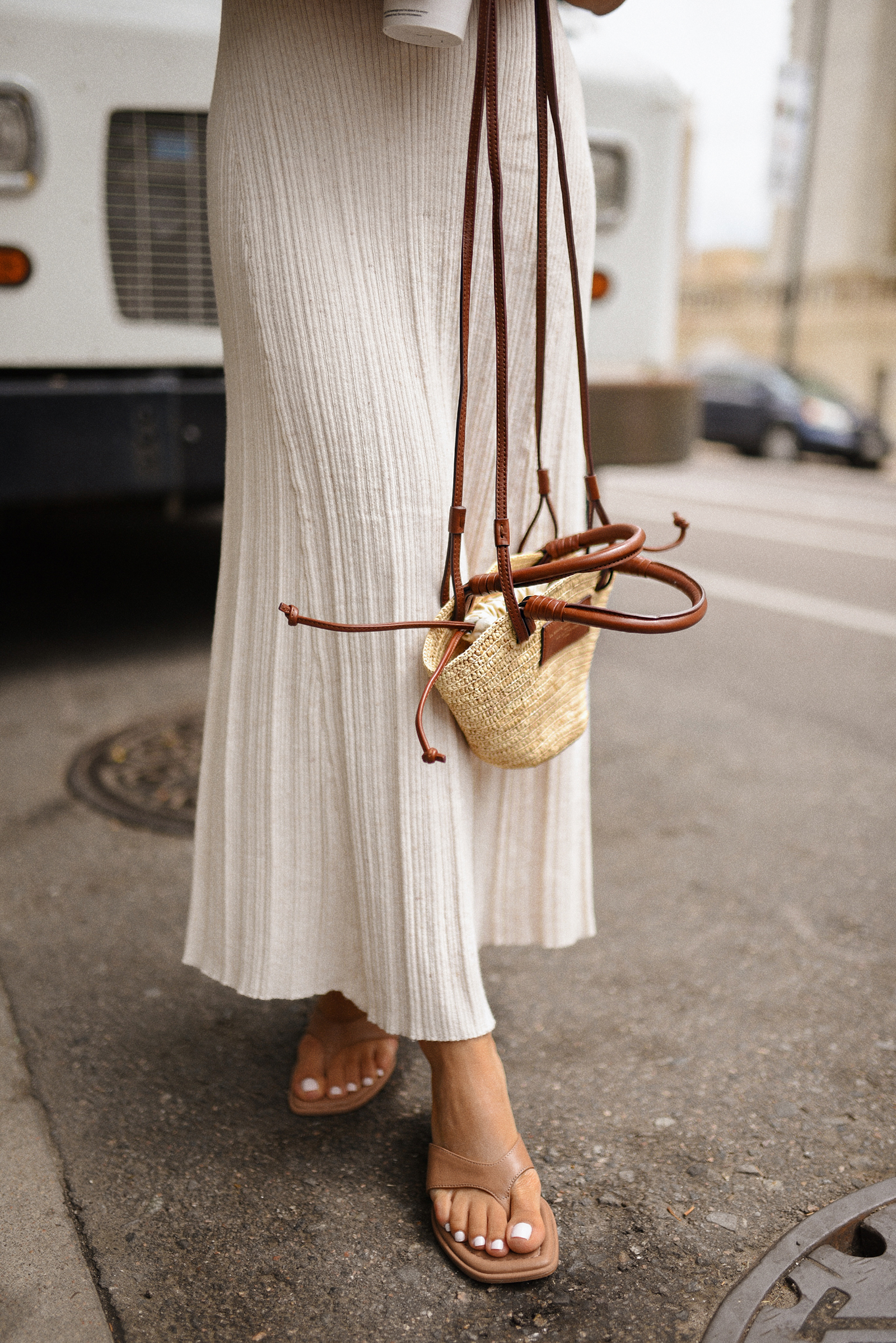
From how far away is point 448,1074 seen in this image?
51.8 inches

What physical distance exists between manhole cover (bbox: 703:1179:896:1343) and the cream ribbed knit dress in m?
0.40

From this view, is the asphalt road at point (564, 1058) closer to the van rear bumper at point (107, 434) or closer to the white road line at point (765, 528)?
the van rear bumper at point (107, 434)

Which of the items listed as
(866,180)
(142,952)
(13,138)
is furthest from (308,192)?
(866,180)

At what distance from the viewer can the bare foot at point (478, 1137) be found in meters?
1.25

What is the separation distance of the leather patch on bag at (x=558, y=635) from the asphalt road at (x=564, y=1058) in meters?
0.69

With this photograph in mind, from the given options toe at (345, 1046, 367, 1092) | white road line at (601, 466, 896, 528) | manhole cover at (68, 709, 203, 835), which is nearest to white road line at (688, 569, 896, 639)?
white road line at (601, 466, 896, 528)

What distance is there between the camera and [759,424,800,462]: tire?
1434 centimetres

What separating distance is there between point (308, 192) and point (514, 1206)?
3.78 feet

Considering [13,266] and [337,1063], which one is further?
[13,266]

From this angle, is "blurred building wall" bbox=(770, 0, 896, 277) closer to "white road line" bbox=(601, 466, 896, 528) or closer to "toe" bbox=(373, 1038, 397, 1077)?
"white road line" bbox=(601, 466, 896, 528)

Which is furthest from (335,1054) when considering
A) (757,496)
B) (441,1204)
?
(757,496)

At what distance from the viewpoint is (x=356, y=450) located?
1215 mm

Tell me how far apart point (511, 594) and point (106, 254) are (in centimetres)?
225

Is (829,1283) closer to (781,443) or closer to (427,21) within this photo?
(427,21)
